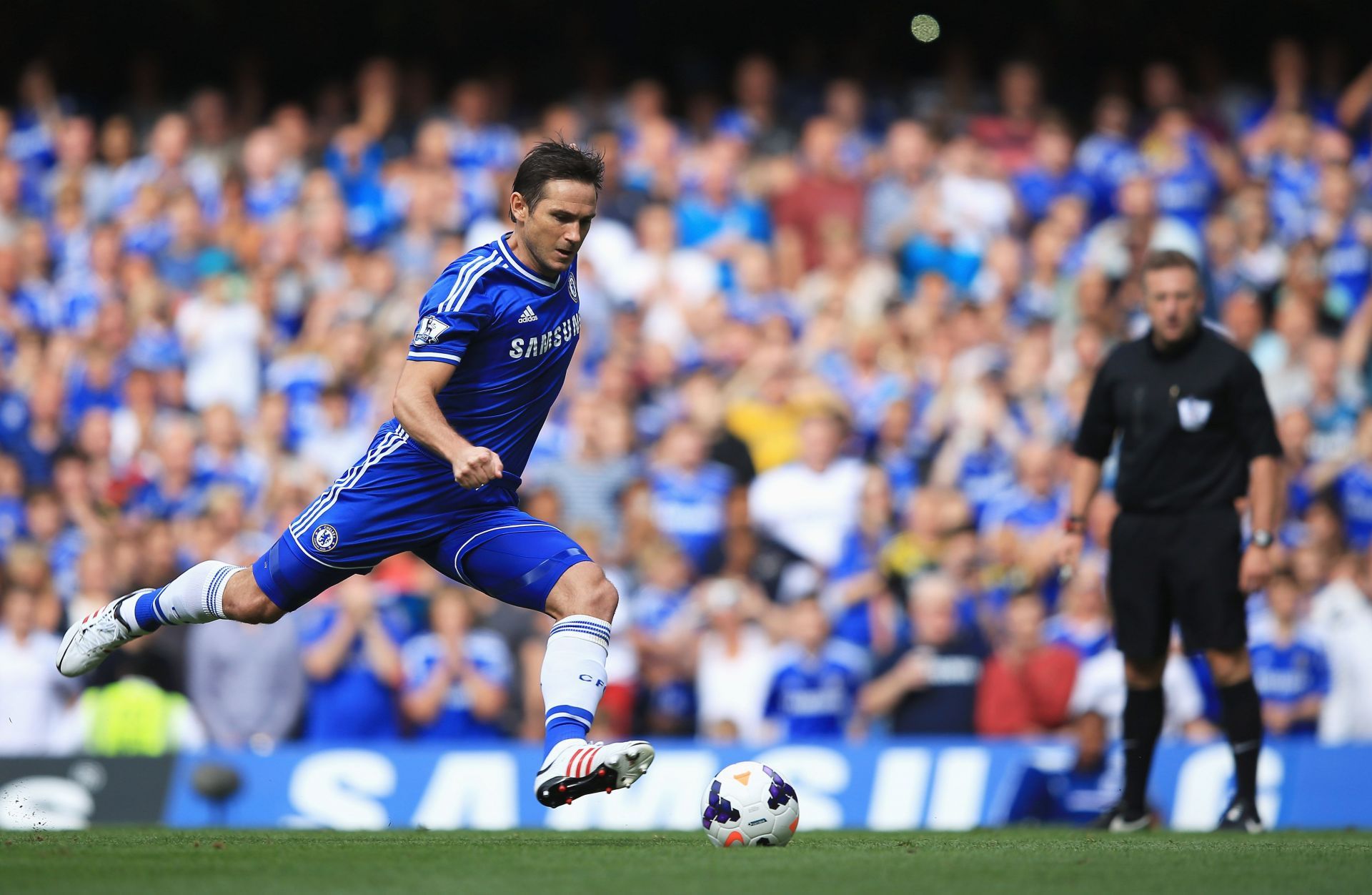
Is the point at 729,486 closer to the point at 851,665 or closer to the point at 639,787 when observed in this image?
the point at 851,665

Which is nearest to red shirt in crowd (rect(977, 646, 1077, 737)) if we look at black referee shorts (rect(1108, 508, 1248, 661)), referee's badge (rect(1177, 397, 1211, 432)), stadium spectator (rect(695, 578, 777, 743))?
stadium spectator (rect(695, 578, 777, 743))

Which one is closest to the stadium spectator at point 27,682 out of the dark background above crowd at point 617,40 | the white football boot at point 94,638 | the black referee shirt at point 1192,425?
the white football boot at point 94,638

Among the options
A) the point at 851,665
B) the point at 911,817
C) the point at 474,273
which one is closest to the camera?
the point at 474,273

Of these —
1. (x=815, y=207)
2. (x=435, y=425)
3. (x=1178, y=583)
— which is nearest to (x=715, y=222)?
(x=815, y=207)

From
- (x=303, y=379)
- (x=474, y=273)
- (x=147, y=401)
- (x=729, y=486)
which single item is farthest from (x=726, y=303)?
(x=474, y=273)

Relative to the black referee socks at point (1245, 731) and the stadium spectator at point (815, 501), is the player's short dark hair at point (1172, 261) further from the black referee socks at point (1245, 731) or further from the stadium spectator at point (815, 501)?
the stadium spectator at point (815, 501)

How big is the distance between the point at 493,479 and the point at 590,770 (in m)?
1.15

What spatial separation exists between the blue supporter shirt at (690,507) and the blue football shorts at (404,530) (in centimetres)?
584

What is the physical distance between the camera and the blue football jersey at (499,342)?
6.59 metres

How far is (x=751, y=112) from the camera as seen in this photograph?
16.7m

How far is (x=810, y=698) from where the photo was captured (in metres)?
11.3

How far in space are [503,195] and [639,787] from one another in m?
6.77

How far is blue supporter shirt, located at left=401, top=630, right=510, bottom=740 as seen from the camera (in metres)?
11.6

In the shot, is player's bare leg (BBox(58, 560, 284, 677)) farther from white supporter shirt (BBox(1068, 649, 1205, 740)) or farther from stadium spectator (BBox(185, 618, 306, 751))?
white supporter shirt (BBox(1068, 649, 1205, 740))
